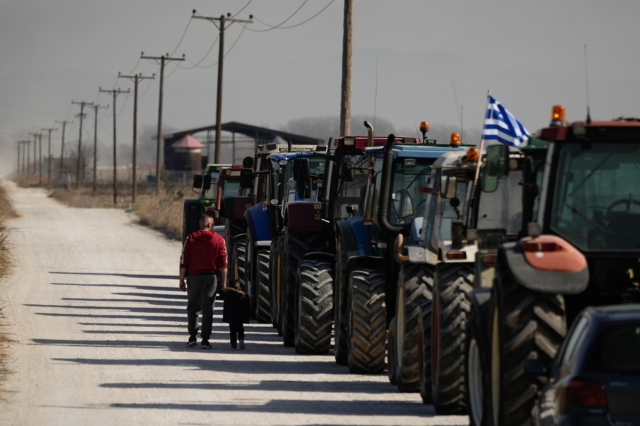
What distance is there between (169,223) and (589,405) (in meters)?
41.4

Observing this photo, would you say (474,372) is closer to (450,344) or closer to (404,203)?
(450,344)

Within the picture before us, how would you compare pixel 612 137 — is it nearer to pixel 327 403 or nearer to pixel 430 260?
pixel 430 260

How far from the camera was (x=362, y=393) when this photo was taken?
1210cm

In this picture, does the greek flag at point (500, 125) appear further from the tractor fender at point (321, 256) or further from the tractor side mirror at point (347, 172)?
the tractor fender at point (321, 256)

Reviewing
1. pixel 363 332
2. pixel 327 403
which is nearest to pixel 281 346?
pixel 363 332

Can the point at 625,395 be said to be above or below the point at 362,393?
above

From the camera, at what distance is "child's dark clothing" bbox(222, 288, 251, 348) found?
1599cm

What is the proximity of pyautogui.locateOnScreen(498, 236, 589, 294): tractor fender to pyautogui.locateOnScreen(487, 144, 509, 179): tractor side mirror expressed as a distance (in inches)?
49.2

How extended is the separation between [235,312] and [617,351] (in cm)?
959

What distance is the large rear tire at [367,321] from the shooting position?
42.1 feet

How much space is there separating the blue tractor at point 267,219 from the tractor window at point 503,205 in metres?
6.40

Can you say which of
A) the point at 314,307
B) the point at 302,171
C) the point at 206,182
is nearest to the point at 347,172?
the point at 302,171

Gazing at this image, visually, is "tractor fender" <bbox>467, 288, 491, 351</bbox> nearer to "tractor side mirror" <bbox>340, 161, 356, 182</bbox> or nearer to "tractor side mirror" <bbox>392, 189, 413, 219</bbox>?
"tractor side mirror" <bbox>392, 189, 413, 219</bbox>

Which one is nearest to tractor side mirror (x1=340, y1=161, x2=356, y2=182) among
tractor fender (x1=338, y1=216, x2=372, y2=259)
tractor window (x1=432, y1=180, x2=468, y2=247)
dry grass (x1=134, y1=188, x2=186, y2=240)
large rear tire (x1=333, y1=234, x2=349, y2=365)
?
large rear tire (x1=333, y1=234, x2=349, y2=365)
